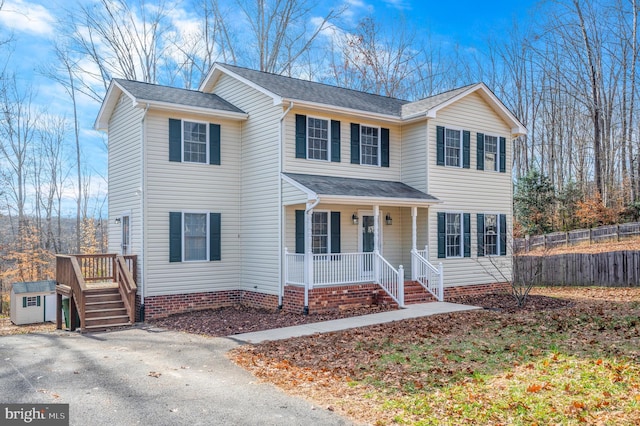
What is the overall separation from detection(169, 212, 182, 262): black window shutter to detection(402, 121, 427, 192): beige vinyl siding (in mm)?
7337

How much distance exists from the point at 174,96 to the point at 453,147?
8946 millimetres

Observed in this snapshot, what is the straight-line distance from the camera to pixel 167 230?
14.2 metres

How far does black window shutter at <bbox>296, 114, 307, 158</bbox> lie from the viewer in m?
14.5

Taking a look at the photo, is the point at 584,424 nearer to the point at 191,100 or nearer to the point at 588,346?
the point at 588,346

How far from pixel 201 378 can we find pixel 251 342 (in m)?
2.61

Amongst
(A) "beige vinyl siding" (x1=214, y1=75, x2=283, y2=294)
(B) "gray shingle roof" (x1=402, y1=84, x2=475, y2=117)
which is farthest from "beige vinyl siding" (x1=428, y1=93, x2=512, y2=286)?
(A) "beige vinyl siding" (x1=214, y1=75, x2=283, y2=294)

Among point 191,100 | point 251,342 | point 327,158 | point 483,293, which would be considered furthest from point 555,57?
point 251,342

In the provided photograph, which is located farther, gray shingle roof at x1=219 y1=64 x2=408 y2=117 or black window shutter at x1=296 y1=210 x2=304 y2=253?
gray shingle roof at x1=219 y1=64 x2=408 y2=117

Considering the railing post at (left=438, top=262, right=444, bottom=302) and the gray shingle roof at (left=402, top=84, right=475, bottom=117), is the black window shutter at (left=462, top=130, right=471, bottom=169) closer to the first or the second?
the gray shingle roof at (left=402, top=84, right=475, bottom=117)

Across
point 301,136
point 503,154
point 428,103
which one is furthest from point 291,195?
point 503,154

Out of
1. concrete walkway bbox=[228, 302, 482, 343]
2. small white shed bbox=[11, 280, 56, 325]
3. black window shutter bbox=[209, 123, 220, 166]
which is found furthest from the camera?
→ small white shed bbox=[11, 280, 56, 325]

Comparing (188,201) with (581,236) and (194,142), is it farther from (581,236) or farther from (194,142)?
(581,236)

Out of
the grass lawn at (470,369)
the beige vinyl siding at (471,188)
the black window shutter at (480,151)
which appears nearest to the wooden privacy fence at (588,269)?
the beige vinyl siding at (471,188)

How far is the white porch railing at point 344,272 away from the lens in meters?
13.8
